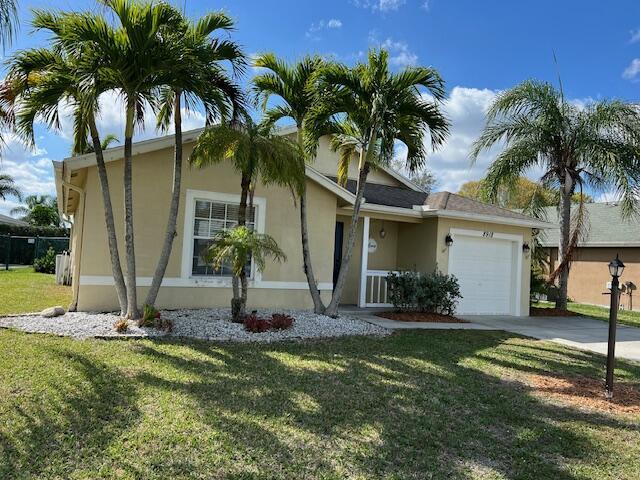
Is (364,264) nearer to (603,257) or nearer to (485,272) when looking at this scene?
(485,272)

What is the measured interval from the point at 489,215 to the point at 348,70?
651 centimetres

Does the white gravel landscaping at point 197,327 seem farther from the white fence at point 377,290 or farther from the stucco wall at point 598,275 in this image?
the stucco wall at point 598,275

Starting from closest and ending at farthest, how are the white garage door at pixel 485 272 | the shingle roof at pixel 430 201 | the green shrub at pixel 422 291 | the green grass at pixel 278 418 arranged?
the green grass at pixel 278 418, the green shrub at pixel 422 291, the shingle roof at pixel 430 201, the white garage door at pixel 485 272

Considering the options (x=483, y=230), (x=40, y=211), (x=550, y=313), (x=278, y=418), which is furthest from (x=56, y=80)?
(x=40, y=211)

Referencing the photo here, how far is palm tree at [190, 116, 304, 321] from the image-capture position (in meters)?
7.97

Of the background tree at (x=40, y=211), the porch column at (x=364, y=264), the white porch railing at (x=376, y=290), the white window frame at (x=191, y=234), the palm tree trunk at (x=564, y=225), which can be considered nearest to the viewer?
the white window frame at (x=191, y=234)

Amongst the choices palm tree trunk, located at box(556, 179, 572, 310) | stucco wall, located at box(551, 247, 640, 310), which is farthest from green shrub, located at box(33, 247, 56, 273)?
stucco wall, located at box(551, 247, 640, 310)

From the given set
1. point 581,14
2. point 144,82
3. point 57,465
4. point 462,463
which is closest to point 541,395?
point 462,463

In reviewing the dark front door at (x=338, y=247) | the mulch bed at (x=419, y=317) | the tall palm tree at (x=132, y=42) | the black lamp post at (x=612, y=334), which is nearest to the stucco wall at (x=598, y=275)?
the mulch bed at (x=419, y=317)

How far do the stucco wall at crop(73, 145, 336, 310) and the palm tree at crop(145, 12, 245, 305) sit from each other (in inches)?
55.6

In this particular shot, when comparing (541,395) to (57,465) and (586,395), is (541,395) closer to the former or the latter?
(586,395)

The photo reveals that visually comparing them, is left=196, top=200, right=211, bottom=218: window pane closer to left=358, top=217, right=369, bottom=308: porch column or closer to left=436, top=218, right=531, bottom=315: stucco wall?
left=358, top=217, right=369, bottom=308: porch column

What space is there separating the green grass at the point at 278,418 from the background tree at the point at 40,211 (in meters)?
38.6

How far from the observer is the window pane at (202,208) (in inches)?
405
